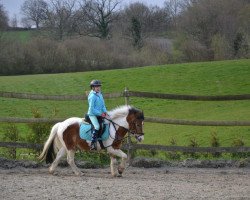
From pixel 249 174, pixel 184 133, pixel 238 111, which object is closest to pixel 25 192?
pixel 249 174

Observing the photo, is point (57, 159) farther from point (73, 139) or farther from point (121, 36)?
point (121, 36)

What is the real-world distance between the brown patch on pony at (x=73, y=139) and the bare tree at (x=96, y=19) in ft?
190

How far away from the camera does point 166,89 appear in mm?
30344

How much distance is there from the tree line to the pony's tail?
35.4 meters

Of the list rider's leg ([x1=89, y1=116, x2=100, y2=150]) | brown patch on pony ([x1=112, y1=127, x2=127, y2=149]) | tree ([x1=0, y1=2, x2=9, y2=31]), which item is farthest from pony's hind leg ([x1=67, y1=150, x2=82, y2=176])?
tree ([x1=0, y1=2, x2=9, y2=31])

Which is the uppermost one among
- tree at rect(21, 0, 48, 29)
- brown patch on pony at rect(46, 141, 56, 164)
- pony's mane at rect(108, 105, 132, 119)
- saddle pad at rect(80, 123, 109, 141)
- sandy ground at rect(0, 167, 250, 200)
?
tree at rect(21, 0, 48, 29)

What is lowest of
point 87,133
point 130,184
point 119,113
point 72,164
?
point 130,184

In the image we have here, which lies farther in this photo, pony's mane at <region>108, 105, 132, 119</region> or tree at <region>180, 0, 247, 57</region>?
tree at <region>180, 0, 247, 57</region>

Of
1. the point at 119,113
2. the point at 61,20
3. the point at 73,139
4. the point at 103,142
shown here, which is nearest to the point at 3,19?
the point at 61,20

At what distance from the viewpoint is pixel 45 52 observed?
45.8 m

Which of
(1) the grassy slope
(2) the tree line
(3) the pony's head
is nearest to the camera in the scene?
(3) the pony's head

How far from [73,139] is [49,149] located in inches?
21.9

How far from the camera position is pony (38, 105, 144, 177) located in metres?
10.0

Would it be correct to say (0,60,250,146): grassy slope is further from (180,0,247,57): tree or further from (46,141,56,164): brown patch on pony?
(180,0,247,57): tree
